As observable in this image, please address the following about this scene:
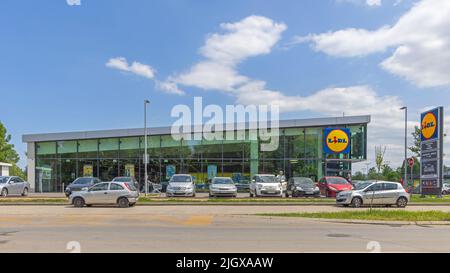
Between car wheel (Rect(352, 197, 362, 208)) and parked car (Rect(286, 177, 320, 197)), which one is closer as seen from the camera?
car wheel (Rect(352, 197, 362, 208))

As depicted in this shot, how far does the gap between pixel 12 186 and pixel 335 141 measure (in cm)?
2725

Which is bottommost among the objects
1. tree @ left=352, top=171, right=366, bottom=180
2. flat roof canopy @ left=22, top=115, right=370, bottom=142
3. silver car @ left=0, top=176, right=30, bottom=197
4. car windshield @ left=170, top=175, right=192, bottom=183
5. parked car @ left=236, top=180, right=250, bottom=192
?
tree @ left=352, top=171, right=366, bottom=180

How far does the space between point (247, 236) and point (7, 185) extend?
85.5ft

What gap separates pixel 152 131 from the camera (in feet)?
137

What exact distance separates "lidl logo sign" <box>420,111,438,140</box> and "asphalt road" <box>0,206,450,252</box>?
19325 mm

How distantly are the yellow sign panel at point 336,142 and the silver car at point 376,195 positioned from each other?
1597 centimetres

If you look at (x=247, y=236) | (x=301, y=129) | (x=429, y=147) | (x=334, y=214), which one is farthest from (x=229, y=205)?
(x=301, y=129)

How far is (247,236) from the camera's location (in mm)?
11562

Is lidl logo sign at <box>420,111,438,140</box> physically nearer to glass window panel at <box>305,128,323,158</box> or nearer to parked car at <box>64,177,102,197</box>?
glass window panel at <box>305,128,323,158</box>

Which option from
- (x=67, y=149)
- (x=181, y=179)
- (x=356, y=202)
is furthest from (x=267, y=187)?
(x=67, y=149)

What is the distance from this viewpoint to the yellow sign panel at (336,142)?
1532 inches

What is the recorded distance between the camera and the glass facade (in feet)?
135

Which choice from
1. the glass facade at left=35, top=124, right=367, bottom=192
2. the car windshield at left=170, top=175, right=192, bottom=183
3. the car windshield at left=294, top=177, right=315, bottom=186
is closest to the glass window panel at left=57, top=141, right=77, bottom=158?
the glass facade at left=35, top=124, right=367, bottom=192
